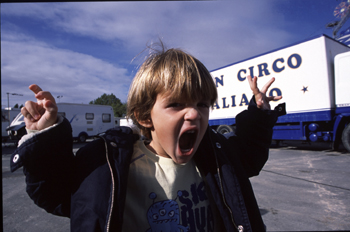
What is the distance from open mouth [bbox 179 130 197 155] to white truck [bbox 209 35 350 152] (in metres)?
5.27

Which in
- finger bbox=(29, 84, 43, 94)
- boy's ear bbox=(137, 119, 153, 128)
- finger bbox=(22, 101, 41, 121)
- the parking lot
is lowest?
the parking lot

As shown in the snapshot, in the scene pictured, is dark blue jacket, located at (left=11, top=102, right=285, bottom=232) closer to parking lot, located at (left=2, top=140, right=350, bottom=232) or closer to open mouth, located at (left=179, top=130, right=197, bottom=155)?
open mouth, located at (left=179, top=130, right=197, bottom=155)

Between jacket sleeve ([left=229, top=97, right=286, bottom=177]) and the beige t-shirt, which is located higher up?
jacket sleeve ([left=229, top=97, right=286, bottom=177])

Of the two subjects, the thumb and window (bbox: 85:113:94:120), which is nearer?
the thumb

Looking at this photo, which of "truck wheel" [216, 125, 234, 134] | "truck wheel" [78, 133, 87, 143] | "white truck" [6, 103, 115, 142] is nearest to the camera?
"truck wheel" [216, 125, 234, 134]

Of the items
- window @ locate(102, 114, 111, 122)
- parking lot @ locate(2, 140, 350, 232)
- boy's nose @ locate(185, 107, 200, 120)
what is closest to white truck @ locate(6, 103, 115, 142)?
window @ locate(102, 114, 111, 122)

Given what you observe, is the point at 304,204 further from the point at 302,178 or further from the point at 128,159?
the point at 128,159

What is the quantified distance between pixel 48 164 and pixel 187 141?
679 millimetres

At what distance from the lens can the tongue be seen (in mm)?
1133

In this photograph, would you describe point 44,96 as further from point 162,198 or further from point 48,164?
point 162,198

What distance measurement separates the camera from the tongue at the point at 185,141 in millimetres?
1133

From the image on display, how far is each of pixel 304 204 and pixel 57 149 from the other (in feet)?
10.2

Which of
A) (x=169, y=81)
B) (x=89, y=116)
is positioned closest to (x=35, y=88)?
(x=169, y=81)

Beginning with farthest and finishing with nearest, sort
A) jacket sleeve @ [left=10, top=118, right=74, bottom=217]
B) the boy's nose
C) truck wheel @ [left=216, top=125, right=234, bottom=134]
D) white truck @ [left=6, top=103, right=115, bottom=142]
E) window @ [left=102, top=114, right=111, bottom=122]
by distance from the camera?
window @ [left=102, top=114, right=111, bottom=122] < white truck @ [left=6, top=103, right=115, bottom=142] < truck wheel @ [left=216, top=125, right=234, bottom=134] < the boy's nose < jacket sleeve @ [left=10, top=118, right=74, bottom=217]
